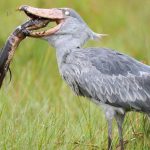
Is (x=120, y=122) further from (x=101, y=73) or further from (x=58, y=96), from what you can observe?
(x=58, y=96)

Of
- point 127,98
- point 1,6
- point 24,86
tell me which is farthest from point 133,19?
point 127,98

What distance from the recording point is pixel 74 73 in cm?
636

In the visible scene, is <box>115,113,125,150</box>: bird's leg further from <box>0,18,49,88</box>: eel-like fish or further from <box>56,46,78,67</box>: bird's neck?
<box>0,18,49,88</box>: eel-like fish

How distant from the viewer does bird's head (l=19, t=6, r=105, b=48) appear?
6.39m

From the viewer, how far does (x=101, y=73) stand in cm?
633

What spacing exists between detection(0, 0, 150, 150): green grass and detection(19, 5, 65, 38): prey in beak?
0.49m

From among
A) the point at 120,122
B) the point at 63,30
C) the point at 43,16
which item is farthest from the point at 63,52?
the point at 120,122

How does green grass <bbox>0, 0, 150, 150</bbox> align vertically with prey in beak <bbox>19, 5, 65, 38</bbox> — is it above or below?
below

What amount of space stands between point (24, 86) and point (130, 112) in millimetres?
1894

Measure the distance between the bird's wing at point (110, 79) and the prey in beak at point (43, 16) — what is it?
24 centimetres

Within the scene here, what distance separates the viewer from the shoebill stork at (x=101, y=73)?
6.30 meters

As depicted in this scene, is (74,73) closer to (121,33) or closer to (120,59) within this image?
(120,59)

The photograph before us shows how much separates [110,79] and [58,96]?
2397 millimetres

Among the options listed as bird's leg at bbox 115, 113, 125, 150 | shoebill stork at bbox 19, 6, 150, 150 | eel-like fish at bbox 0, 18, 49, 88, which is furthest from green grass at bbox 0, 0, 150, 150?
eel-like fish at bbox 0, 18, 49, 88
